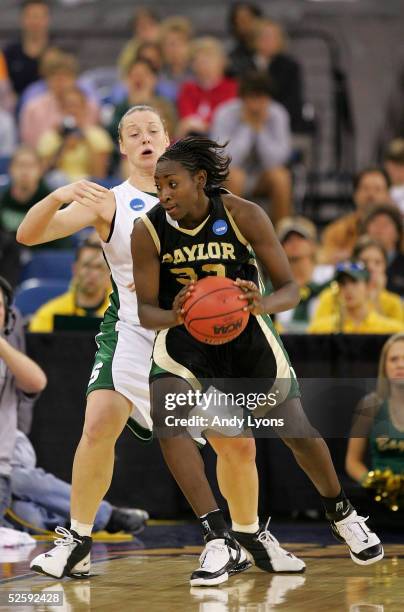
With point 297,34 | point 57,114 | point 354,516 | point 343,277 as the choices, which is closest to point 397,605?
point 354,516

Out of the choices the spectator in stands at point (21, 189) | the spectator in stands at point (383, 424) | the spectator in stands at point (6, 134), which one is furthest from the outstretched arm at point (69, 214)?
the spectator in stands at point (6, 134)

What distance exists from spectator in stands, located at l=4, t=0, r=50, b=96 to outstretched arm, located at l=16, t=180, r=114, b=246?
882 cm

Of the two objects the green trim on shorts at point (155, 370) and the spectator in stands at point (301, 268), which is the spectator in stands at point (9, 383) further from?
the spectator in stands at point (301, 268)

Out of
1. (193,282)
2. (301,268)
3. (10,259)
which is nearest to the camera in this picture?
(193,282)

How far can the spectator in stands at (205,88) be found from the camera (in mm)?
13070

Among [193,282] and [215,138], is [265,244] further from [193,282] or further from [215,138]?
[215,138]

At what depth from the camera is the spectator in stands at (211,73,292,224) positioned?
477 inches

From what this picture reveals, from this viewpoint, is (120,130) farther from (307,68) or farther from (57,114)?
(307,68)

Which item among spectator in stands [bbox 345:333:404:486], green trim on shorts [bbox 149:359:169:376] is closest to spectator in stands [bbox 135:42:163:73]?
spectator in stands [bbox 345:333:404:486]

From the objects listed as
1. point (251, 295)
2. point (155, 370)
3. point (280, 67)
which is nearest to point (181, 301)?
point (251, 295)

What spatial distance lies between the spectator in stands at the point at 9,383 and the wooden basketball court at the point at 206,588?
2.21 ft

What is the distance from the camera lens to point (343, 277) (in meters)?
8.67

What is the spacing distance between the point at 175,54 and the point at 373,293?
17.8ft

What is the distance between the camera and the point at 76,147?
1265cm
